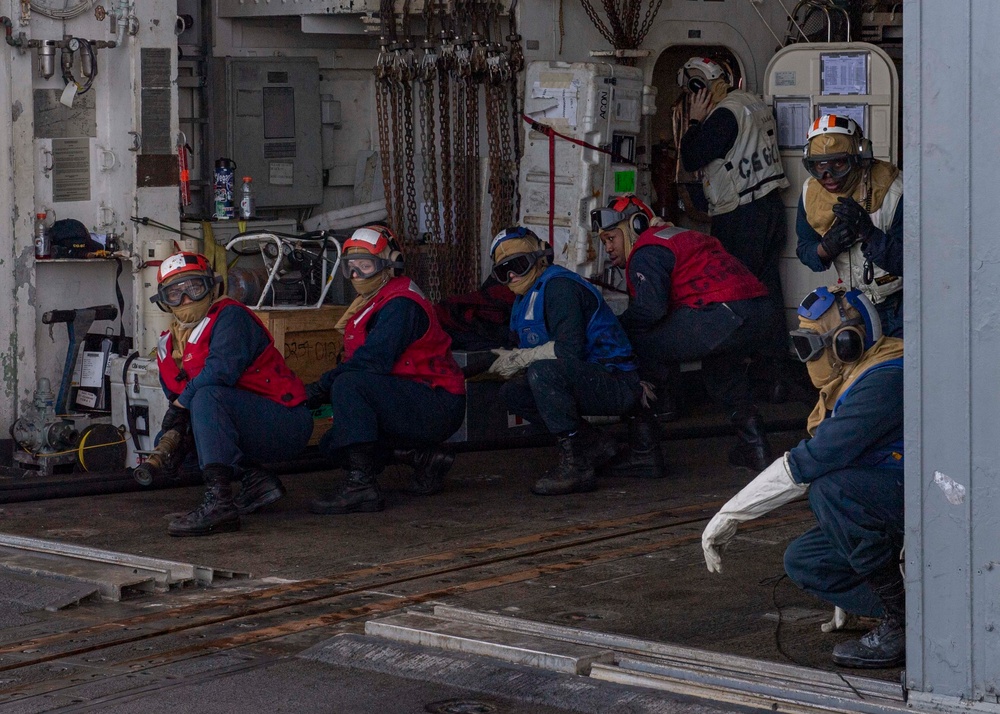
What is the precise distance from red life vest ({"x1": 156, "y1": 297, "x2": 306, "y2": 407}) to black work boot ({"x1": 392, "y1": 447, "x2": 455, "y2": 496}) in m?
0.74

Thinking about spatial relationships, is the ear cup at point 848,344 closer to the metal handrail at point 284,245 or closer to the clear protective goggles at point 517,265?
the clear protective goggles at point 517,265

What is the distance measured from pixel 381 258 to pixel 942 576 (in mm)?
4079

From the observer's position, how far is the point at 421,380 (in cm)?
768

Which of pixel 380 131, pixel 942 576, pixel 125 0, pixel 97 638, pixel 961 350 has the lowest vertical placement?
pixel 97 638

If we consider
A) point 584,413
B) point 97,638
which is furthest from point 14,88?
point 97,638

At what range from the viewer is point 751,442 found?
8602 mm

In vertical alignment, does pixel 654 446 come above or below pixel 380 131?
below

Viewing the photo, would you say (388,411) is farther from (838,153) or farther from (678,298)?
(838,153)

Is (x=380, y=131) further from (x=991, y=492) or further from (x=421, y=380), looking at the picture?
(x=991, y=492)

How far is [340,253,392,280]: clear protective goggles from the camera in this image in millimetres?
7480

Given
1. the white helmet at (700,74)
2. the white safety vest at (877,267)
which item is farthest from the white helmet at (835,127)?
the white helmet at (700,74)

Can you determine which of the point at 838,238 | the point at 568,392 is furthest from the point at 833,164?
the point at 568,392

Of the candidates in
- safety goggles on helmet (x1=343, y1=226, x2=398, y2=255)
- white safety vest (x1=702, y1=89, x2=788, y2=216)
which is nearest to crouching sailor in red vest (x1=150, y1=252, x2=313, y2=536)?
safety goggles on helmet (x1=343, y1=226, x2=398, y2=255)

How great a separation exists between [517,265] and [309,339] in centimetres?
163
